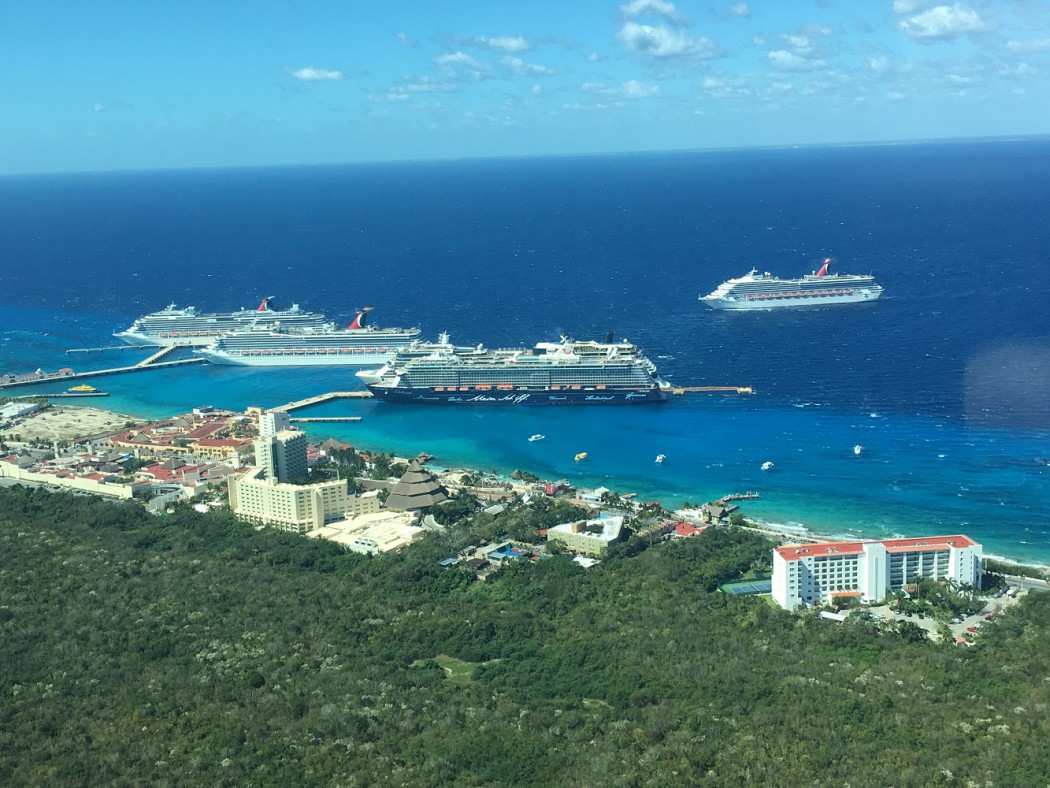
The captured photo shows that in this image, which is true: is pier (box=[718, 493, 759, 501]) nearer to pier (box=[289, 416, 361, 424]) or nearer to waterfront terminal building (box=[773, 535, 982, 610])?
waterfront terminal building (box=[773, 535, 982, 610])

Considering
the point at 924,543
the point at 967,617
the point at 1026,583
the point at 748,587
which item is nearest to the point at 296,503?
the point at 748,587

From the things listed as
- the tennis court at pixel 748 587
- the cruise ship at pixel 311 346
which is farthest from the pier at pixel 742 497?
the cruise ship at pixel 311 346

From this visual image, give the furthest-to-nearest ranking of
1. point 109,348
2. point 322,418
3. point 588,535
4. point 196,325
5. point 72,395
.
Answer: point 196,325 < point 109,348 < point 72,395 < point 322,418 < point 588,535

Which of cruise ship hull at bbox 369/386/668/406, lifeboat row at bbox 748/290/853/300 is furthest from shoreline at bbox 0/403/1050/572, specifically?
lifeboat row at bbox 748/290/853/300

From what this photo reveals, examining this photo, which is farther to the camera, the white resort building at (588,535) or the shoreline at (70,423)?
the shoreline at (70,423)

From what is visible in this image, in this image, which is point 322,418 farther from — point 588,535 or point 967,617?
point 967,617

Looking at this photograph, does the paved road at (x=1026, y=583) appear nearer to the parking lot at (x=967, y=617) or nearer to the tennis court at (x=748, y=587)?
the parking lot at (x=967, y=617)
